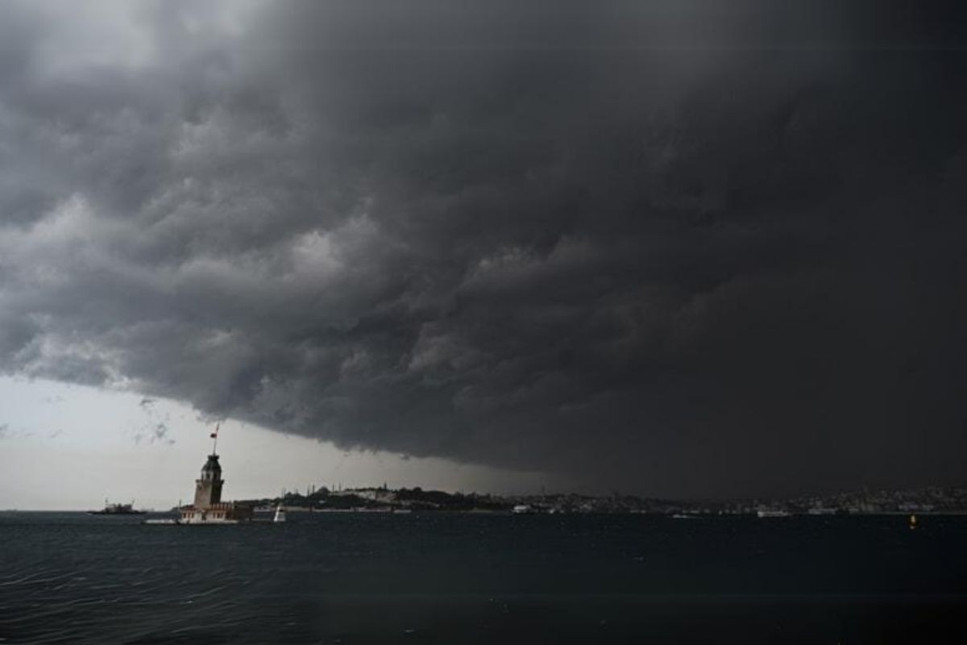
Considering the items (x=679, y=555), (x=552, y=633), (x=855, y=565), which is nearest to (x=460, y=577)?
(x=552, y=633)

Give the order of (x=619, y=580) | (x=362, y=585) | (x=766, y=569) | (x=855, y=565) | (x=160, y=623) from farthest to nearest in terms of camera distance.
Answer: (x=855, y=565) → (x=766, y=569) → (x=619, y=580) → (x=362, y=585) → (x=160, y=623)

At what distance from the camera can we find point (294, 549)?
401ft

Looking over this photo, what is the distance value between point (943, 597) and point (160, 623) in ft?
217

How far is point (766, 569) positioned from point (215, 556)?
82.5 m

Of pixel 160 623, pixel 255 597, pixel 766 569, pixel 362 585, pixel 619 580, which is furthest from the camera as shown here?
pixel 766 569

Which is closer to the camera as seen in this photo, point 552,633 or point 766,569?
point 552,633

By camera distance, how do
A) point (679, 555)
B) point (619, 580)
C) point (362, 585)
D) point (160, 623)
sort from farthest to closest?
point (679, 555)
point (619, 580)
point (362, 585)
point (160, 623)

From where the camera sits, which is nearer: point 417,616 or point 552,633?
point 552,633

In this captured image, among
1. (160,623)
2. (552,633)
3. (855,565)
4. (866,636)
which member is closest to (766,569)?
(855,565)

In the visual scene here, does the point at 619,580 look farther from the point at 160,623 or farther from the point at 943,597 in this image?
the point at 160,623

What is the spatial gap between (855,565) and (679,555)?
2799cm

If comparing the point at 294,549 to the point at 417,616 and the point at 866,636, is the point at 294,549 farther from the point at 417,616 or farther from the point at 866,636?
the point at 866,636

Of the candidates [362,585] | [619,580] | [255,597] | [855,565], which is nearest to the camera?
[255,597]

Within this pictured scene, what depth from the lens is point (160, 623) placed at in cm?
4203
